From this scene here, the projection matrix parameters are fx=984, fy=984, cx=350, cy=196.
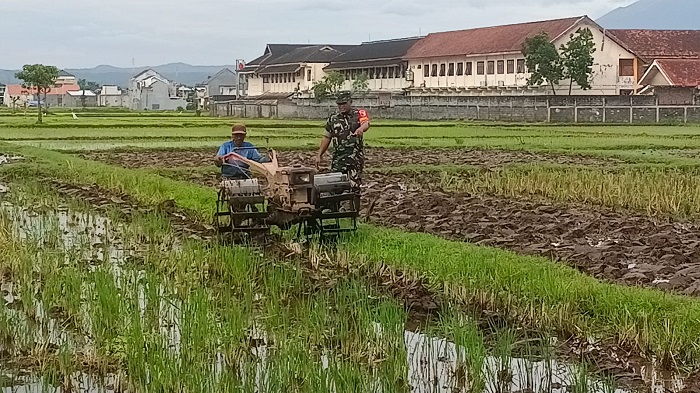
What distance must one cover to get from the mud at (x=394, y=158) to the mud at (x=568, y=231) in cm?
522

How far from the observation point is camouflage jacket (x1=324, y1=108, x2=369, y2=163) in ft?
31.2

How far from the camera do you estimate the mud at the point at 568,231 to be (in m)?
7.62

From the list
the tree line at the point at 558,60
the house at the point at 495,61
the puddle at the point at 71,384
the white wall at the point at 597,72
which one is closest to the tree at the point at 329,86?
the house at the point at 495,61

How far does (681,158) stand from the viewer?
1853cm

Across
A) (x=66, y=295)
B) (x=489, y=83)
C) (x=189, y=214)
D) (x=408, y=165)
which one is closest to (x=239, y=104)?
(x=489, y=83)

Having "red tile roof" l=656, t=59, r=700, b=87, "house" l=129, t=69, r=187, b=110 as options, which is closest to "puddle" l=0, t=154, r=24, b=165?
"red tile roof" l=656, t=59, r=700, b=87

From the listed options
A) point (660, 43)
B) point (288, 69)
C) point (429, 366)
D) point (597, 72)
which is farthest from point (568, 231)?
point (288, 69)

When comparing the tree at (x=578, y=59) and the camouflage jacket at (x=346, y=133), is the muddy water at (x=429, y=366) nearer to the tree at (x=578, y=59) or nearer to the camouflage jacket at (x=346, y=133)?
the camouflage jacket at (x=346, y=133)

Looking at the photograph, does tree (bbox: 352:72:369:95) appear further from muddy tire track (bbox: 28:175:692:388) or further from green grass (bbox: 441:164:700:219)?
muddy tire track (bbox: 28:175:692:388)

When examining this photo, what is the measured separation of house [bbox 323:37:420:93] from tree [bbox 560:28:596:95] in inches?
534

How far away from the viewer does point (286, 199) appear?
8438 mm

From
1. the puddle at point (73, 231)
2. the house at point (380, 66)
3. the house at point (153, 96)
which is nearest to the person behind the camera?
the puddle at point (73, 231)

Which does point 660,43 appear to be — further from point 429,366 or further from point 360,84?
point 429,366

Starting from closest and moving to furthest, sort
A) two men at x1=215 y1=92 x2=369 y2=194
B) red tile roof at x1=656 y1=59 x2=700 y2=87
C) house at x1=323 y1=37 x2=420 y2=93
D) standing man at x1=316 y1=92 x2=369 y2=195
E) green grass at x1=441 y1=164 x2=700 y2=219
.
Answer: two men at x1=215 y1=92 x2=369 y2=194 → standing man at x1=316 y1=92 x2=369 y2=195 → green grass at x1=441 y1=164 x2=700 y2=219 → red tile roof at x1=656 y1=59 x2=700 y2=87 → house at x1=323 y1=37 x2=420 y2=93
